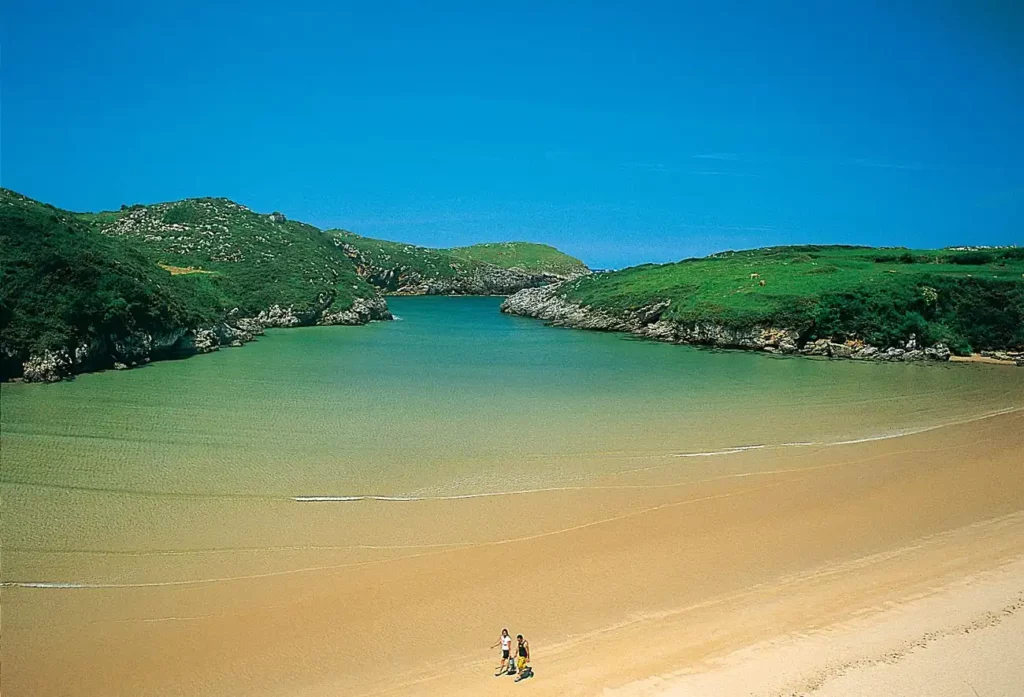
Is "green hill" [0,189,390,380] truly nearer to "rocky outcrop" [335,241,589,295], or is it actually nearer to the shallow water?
the shallow water

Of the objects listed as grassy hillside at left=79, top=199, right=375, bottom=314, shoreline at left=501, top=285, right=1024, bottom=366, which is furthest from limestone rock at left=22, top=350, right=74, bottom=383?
shoreline at left=501, top=285, right=1024, bottom=366

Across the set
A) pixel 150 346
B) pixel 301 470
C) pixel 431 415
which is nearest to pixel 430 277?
pixel 150 346

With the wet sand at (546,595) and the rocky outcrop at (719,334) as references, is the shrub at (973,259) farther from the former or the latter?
the wet sand at (546,595)

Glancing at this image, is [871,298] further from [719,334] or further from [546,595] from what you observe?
[546,595]

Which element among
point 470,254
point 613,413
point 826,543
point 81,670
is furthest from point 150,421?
point 470,254

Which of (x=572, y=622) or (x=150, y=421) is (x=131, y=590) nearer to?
(x=572, y=622)
